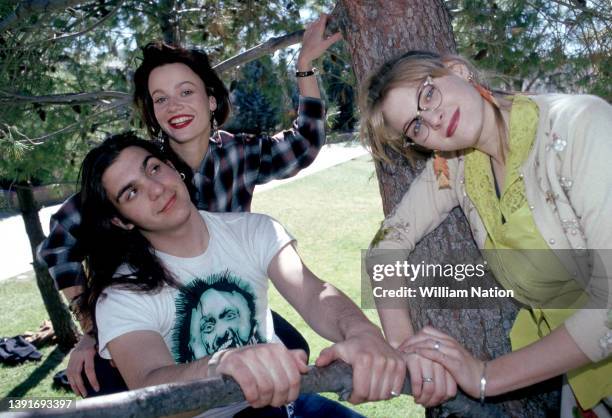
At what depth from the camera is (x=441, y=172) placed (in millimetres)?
1915

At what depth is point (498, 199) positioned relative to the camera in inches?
67.4

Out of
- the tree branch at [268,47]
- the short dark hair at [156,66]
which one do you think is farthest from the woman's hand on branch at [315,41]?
the short dark hair at [156,66]

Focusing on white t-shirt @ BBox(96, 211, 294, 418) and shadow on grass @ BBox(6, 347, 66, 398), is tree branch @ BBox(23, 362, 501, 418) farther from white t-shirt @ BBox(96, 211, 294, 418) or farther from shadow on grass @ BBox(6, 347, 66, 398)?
shadow on grass @ BBox(6, 347, 66, 398)

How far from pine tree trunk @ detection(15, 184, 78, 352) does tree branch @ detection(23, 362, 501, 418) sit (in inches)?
220

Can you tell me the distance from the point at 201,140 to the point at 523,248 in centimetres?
133

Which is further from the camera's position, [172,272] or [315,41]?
[315,41]

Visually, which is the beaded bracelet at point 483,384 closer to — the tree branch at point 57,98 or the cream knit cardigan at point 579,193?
the cream knit cardigan at point 579,193

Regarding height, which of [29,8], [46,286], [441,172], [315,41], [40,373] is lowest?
[40,373]

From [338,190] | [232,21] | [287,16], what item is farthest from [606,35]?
[338,190]

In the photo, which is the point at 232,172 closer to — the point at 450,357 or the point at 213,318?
the point at 213,318

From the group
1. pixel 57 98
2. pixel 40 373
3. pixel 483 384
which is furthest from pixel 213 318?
pixel 40 373

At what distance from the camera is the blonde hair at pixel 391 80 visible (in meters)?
1.75

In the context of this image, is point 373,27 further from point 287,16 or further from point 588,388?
point 287,16

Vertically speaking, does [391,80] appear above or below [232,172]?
above
